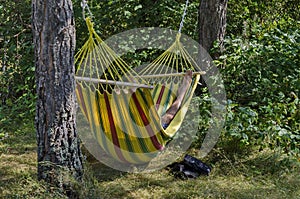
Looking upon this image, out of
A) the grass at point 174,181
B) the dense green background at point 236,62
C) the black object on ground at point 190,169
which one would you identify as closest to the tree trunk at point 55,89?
the grass at point 174,181

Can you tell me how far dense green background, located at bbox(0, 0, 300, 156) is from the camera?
2890 millimetres

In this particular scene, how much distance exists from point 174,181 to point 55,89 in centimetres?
101

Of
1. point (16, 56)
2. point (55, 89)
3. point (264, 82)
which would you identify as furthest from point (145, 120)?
point (16, 56)

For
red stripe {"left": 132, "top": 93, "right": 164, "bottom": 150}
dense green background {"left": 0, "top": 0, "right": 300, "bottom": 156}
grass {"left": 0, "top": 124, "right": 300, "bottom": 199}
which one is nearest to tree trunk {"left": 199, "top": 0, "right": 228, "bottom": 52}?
dense green background {"left": 0, "top": 0, "right": 300, "bottom": 156}

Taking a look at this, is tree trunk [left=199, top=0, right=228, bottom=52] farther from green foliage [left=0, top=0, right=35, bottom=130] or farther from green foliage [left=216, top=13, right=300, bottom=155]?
green foliage [left=0, top=0, right=35, bottom=130]

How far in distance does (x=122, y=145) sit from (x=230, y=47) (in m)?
1.45

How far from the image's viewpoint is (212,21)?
141 inches

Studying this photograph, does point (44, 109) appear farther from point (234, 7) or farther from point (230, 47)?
point (234, 7)

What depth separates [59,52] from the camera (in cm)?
205

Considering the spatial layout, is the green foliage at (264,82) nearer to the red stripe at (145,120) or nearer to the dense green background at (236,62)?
the dense green background at (236,62)

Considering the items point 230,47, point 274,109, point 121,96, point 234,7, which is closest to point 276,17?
point 234,7

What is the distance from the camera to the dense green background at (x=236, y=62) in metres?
2.89

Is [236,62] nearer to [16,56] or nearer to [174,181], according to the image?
[174,181]

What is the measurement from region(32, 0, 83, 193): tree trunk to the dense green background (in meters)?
1.13
